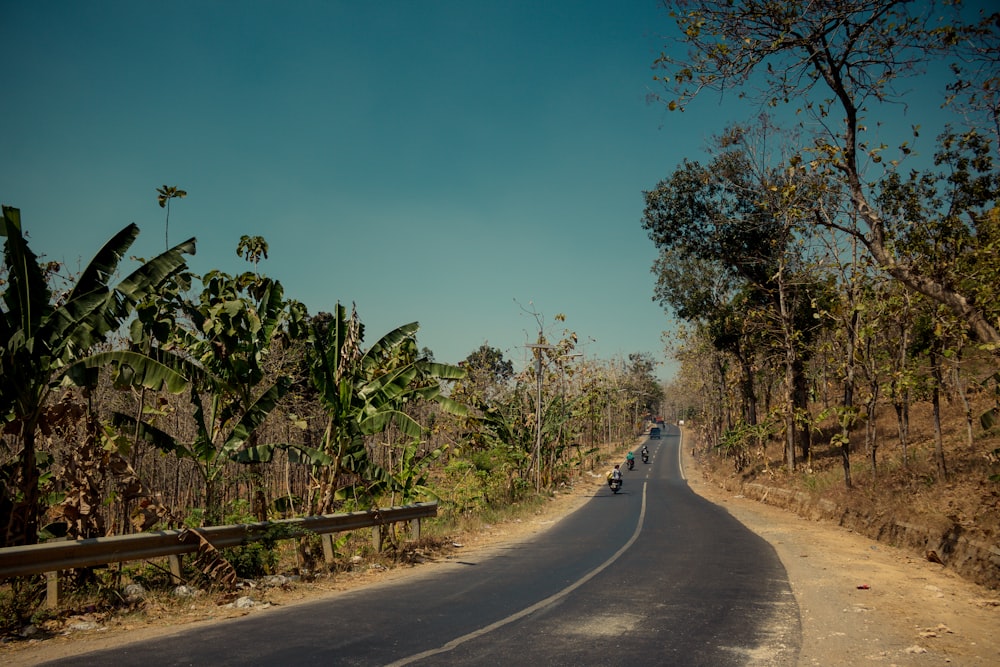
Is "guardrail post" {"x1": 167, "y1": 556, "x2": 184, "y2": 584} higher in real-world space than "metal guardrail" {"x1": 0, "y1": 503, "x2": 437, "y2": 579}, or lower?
lower

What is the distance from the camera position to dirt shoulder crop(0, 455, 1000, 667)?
705cm

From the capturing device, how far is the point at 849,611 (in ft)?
29.9

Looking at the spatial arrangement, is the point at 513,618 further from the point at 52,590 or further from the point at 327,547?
the point at 52,590

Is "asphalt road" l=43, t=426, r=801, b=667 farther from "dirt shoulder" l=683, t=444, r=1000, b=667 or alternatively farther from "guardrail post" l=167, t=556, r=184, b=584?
"guardrail post" l=167, t=556, r=184, b=584

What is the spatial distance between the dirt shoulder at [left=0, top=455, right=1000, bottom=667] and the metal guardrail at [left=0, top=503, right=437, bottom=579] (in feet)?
2.36

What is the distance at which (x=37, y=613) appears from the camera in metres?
7.72

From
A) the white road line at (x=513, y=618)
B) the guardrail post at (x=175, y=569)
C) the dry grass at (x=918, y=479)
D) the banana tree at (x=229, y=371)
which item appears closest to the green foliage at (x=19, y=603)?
the guardrail post at (x=175, y=569)

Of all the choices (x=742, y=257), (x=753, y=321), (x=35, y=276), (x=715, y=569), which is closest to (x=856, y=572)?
(x=715, y=569)

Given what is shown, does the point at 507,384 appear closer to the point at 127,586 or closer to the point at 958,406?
the point at 958,406

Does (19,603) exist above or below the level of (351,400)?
below

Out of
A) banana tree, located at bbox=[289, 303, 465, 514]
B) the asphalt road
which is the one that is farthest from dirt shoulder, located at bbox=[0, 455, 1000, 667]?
banana tree, located at bbox=[289, 303, 465, 514]

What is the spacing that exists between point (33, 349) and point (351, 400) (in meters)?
5.72

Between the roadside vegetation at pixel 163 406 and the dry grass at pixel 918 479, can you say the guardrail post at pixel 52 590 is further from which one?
the dry grass at pixel 918 479

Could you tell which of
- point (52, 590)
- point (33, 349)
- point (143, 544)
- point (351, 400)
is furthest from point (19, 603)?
point (351, 400)
